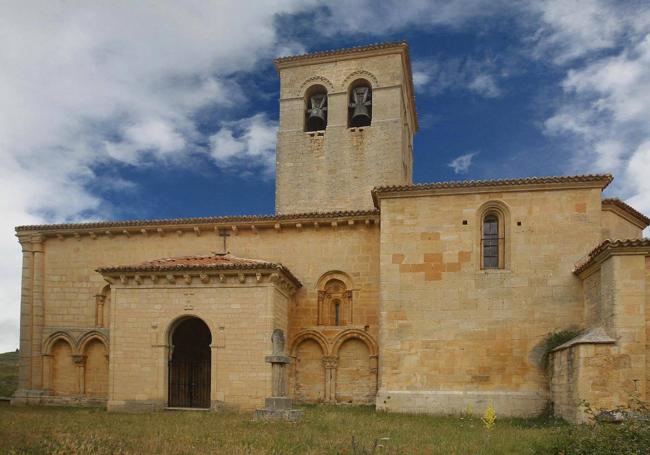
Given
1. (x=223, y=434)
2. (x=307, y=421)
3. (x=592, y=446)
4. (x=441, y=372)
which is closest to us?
(x=592, y=446)

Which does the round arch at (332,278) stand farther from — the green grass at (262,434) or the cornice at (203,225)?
the green grass at (262,434)

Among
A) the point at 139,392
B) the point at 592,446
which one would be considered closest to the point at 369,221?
the point at 139,392

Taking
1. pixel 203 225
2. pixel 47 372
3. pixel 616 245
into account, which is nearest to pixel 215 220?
pixel 203 225

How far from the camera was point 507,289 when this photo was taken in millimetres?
18938

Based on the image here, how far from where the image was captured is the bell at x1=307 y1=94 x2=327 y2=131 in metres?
27.9

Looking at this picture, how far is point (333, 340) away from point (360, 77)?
12.4 meters

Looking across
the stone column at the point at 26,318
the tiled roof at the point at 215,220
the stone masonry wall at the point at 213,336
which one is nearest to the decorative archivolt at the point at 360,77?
the tiled roof at the point at 215,220

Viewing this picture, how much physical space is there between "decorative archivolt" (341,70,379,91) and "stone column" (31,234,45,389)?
14362 mm

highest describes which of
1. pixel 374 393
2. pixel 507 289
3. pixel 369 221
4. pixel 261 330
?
pixel 369 221

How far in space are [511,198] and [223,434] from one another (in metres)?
11.7

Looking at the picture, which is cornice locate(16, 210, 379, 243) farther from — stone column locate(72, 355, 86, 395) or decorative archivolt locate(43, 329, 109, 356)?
stone column locate(72, 355, 86, 395)

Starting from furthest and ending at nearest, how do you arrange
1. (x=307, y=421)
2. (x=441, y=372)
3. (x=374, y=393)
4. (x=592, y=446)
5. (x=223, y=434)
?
(x=374, y=393) → (x=441, y=372) → (x=307, y=421) → (x=223, y=434) → (x=592, y=446)

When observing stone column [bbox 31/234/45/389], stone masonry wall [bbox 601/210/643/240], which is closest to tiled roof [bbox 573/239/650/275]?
stone masonry wall [bbox 601/210/643/240]

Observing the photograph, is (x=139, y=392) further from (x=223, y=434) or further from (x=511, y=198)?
(x=511, y=198)
